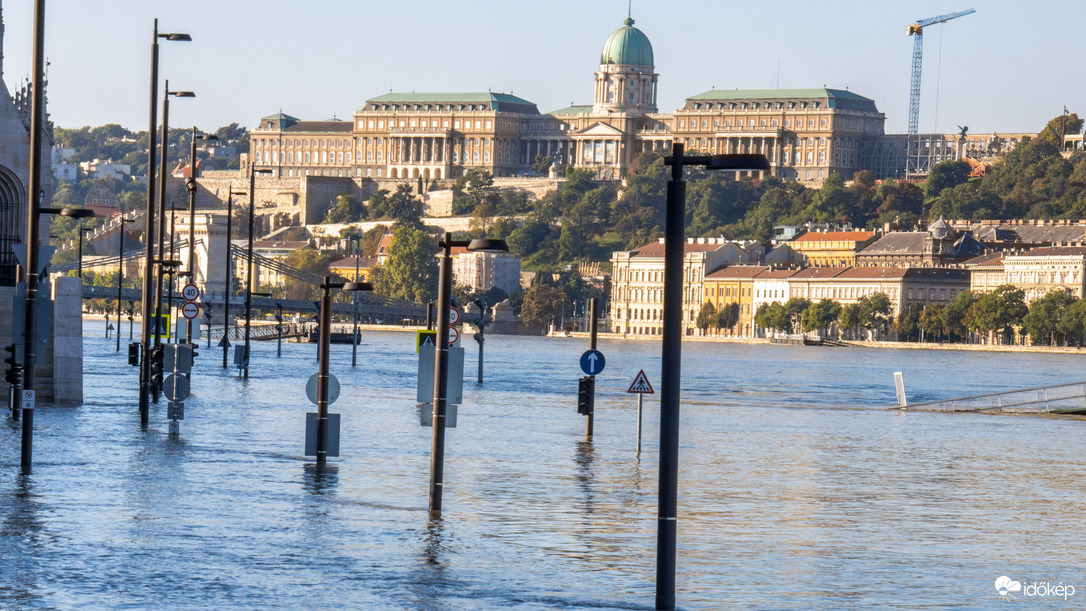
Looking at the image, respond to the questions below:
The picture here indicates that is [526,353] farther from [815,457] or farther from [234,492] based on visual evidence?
[234,492]

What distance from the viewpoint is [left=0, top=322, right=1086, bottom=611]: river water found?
65.2 ft

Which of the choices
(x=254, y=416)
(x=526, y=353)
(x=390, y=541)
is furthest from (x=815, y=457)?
(x=526, y=353)

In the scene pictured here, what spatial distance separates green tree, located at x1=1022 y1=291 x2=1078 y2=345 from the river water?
136317 mm

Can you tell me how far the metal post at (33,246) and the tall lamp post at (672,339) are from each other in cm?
1034

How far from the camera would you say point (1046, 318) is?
183 m

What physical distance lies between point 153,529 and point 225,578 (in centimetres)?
326

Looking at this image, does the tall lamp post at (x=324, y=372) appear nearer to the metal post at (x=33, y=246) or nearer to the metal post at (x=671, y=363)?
the metal post at (x=33, y=246)

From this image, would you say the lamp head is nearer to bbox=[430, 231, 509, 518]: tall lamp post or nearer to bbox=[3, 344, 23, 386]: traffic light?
bbox=[430, 231, 509, 518]: tall lamp post

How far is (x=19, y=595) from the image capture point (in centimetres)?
1825

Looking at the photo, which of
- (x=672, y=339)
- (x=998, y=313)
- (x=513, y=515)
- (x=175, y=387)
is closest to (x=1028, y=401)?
(x=175, y=387)

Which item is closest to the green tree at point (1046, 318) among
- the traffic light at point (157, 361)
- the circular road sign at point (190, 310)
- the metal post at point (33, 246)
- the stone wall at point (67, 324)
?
the circular road sign at point (190, 310)

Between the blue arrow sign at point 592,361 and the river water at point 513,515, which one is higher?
the blue arrow sign at point 592,361

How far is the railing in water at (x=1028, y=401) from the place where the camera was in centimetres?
6075

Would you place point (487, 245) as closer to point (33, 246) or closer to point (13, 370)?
point (33, 246)
